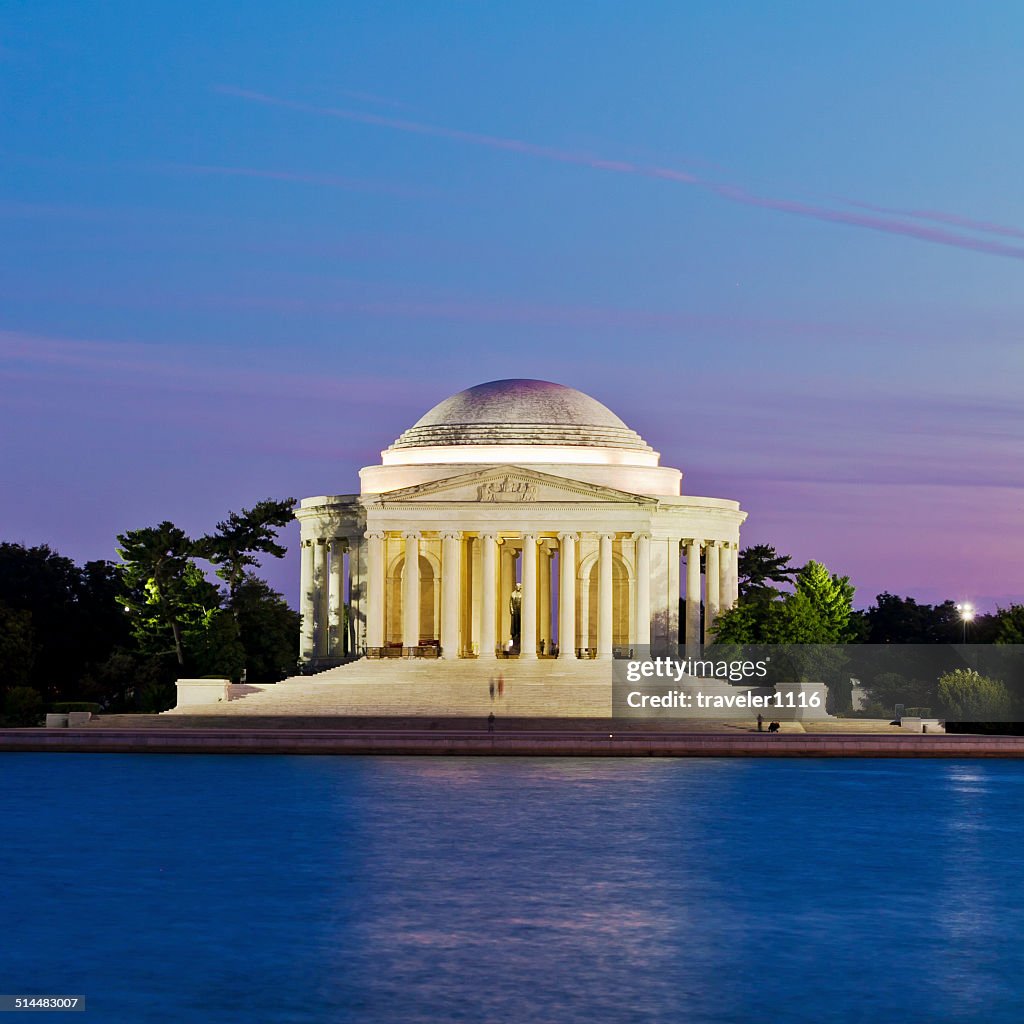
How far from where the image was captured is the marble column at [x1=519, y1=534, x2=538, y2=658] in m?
98.9

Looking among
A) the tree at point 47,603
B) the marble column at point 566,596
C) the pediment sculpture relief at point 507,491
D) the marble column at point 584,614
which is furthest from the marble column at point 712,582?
the tree at point 47,603

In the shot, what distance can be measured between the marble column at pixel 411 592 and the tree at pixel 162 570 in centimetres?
1063

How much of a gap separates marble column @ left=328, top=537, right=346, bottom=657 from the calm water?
150 ft

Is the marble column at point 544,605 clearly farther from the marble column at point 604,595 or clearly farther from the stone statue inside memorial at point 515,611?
the marble column at point 604,595

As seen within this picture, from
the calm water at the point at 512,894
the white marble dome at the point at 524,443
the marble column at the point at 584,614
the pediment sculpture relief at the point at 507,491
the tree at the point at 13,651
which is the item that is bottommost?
the calm water at the point at 512,894

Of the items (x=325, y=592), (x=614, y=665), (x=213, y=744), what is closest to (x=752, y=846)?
(x=213, y=744)

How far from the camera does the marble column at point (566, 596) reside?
99.1 m

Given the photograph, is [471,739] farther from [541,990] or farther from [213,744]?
[541,990]

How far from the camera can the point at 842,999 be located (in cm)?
3167

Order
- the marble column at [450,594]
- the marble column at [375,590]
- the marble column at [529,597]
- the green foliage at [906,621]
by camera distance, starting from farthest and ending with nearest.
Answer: the green foliage at [906,621], the marble column at [375,590], the marble column at [529,597], the marble column at [450,594]

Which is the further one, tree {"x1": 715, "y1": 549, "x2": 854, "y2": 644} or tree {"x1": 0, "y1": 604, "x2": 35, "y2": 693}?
tree {"x1": 715, "y1": 549, "x2": 854, "y2": 644}

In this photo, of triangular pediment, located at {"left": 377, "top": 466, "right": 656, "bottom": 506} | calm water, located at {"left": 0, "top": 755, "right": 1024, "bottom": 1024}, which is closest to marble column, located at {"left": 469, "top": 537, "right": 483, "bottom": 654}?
triangular pediment, located at {"left": 377, "top": 466, "right": 656, "bottom": 506}

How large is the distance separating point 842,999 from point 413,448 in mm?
77182

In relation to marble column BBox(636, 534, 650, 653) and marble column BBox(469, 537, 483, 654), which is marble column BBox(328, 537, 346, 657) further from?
marble column BBox(636, 534, 650, 653)
